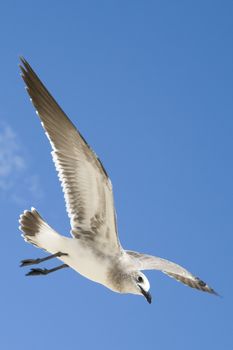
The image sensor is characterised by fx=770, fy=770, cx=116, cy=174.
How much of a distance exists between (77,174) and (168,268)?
246cm

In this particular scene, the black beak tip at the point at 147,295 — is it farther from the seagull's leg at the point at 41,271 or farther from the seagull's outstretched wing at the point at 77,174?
the seagull's leg at the point at 41,271

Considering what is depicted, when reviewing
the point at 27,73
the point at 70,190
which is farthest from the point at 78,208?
the point at 27,73

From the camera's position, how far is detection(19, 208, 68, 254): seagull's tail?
10.3 metres

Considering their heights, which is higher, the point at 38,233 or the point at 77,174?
the point at 77,174

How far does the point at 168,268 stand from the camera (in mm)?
11672

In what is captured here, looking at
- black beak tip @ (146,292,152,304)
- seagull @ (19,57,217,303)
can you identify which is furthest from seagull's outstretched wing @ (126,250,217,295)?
black beak tip @ (146,292,152,304)

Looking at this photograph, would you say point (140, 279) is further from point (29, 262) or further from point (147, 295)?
point (29, 262)

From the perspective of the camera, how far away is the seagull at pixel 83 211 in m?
9.94

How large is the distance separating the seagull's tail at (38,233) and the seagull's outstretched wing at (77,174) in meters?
0.28

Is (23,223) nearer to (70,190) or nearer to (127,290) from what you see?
(70,190)

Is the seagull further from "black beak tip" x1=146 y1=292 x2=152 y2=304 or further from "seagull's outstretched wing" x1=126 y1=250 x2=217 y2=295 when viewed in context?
"seagull's outstretched wing" x1=126 y1=250 x2=217 y2=295

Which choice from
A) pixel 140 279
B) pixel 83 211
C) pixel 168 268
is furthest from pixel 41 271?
pixel 168 268

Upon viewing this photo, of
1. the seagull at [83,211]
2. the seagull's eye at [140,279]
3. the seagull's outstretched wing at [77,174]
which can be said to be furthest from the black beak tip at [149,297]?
the seagull's outstretched wing at [77,174]

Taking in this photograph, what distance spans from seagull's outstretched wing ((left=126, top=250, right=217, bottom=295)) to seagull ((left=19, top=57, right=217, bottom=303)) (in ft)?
1.06
